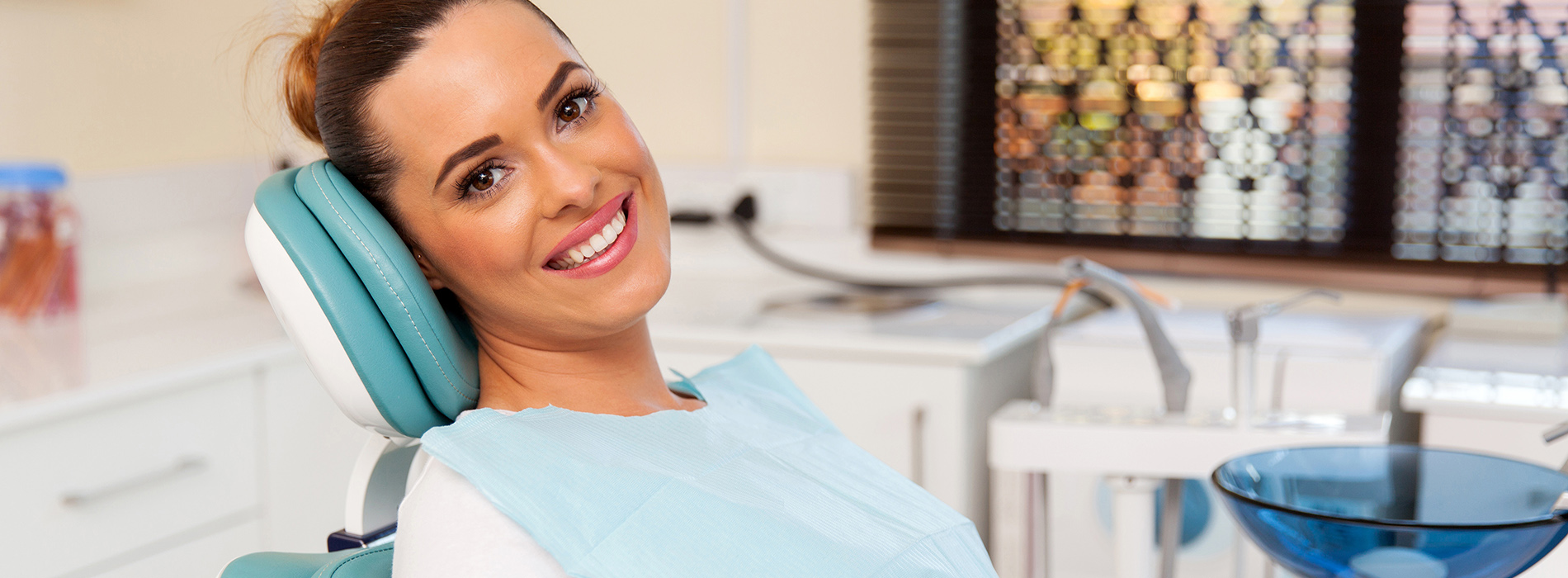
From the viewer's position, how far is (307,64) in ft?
2.91

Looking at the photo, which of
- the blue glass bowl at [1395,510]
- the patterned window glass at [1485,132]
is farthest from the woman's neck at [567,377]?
the patterned window glass at [1485,132]

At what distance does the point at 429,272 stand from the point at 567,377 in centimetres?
12

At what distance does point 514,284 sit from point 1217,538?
4.33 ft

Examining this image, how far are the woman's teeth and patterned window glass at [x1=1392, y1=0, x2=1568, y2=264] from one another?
1.73 meters

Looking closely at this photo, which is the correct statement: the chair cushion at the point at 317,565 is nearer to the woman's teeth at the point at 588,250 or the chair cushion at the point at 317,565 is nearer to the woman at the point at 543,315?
the woman at the point at 543,315

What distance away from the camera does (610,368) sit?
945 millimetres

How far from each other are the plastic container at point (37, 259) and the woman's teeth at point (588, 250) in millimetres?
1307

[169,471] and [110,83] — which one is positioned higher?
[110,83]

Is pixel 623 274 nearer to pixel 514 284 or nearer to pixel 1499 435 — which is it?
pixel 514 284

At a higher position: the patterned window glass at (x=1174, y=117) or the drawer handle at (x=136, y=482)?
the patterned window glass at (x=1174, y=117)

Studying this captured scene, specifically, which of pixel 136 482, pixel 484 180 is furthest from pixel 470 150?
pixel 136 482

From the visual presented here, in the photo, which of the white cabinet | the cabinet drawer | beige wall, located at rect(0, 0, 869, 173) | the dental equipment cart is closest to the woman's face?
the white cabinet

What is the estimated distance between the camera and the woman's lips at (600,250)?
844mm

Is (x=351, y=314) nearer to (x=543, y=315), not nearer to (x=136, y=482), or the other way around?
(x=543, y=315)
